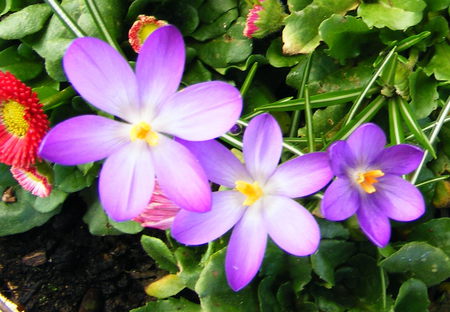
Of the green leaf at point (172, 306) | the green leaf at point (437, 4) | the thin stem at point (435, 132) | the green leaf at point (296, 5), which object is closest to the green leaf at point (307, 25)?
the green leaf at point (296, 5)

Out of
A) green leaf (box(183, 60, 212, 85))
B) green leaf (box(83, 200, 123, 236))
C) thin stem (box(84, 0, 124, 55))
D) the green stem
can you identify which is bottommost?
green leaf (box(83, 200, 123, 236))

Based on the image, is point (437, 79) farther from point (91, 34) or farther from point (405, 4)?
point (91, 34)

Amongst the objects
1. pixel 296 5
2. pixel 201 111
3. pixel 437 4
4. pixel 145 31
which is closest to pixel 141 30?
pixel 145 31

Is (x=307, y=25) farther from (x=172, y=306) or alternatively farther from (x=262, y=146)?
(x=172, y=306)

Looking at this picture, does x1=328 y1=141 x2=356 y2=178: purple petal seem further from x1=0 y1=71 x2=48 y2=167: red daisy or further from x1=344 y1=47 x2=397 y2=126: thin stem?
x1=0 y1=71 x2=48 y2=167: red daisy

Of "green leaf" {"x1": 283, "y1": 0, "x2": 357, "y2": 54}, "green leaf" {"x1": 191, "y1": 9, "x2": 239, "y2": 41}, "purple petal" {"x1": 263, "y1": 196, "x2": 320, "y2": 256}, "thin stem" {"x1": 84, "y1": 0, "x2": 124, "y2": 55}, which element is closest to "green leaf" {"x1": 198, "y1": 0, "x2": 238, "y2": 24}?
"green leaf" {"x1": 191, "y1": 9, "x2": 239, "y2": 41}

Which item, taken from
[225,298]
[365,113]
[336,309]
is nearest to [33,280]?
[225,298]

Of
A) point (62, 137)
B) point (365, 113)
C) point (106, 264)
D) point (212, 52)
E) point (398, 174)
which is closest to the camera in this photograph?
point (62, 137)
